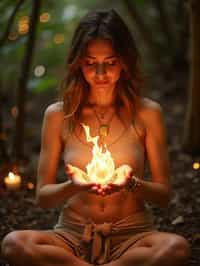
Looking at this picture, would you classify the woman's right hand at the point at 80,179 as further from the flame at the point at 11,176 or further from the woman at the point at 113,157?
the flame at the point at 11,176

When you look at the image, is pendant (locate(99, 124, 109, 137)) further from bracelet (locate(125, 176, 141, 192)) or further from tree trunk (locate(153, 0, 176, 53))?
tree trunk (locate(153, 0, 176, 53))

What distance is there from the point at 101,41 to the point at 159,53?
4.39 metres

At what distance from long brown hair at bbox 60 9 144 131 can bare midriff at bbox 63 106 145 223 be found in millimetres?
141

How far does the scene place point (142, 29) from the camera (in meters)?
7.22

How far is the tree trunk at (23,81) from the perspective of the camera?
201 inches

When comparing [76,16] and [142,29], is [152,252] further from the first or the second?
[76,16]

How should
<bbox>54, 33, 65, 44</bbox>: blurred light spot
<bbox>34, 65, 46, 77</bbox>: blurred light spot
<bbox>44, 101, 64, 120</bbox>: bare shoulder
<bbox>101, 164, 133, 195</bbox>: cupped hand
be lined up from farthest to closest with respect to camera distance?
<bbox>54, 33, 65, 44</bbox>: blurred light spot → <bbox>34, 65, 46, 77</bbox>: blurred light spot → <bbox>44, 101, 64, 120</bbox>: bare shoulder → <bbox>101, 164, 133, 195</bbox>: cupped hand

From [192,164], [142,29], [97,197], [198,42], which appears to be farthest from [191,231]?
[142,29]

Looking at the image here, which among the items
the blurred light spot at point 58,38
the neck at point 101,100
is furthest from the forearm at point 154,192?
the blurred light spot at point 58,38

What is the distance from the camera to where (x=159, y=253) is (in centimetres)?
334

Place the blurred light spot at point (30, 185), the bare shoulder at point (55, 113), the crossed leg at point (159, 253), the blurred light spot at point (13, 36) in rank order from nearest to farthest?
the crossed leg at point (159, 253) < the bare shoulder at point (55, 113) < the blurred light spot at point (30, 185) < the blurred light spot at point (13, 36)

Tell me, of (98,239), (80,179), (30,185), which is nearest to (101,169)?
(80,179)

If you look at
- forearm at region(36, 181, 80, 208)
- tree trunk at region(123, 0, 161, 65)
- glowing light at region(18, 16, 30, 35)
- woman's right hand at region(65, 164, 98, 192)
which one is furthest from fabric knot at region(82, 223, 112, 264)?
tree trunk at region(123, 0, 161, 65)

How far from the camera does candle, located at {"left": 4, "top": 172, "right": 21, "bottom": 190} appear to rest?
16.5 feet
